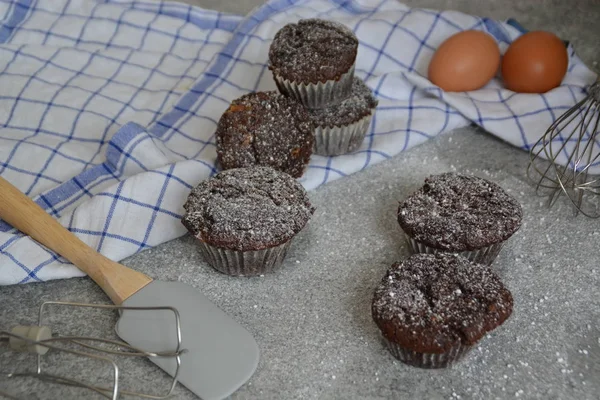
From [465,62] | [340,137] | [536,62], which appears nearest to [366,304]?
[340,137]

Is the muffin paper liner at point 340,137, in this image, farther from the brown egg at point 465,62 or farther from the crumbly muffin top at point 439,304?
the crumbly muffin top at point 439,304

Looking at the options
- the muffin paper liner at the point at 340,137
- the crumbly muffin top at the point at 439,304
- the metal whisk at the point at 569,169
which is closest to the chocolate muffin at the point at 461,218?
the crumbly muffin top at the point at 439,304

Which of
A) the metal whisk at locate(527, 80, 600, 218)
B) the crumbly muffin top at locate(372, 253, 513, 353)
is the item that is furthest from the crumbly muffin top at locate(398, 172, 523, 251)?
the metal whisk at locate(527, 80, 600, 218)

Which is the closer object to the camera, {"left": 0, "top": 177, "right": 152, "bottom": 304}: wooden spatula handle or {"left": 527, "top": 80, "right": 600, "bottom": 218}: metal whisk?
{"left": 0, "top": 177, "right": 152, "bottom": 304}: wooden spatula handle

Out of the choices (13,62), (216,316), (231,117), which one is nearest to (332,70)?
(231,117)

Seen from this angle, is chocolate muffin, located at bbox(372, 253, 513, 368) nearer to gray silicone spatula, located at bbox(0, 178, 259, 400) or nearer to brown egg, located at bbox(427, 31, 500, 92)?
gray silicone spatula, located at bbox(0, 178, 259, 400)
